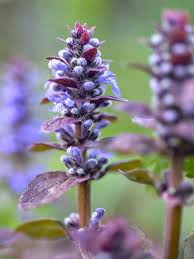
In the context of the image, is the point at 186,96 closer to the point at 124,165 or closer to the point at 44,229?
the point at 124,165

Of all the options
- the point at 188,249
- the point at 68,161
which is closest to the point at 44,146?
the point at 68,161

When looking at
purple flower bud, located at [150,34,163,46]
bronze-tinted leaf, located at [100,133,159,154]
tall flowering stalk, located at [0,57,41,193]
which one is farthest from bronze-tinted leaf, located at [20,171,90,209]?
tall flowering stalk, located at [0,57,41,193]

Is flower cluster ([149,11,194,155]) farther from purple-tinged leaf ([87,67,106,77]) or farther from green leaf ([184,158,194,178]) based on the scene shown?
green leaf ([184,158,194,178])

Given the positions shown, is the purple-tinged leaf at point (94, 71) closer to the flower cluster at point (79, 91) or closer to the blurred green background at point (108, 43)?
the flower cluster at point (79, 91)

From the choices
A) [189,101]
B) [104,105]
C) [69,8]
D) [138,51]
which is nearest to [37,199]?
[104,105]

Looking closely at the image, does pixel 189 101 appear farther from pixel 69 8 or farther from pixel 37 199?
pixel 69 8

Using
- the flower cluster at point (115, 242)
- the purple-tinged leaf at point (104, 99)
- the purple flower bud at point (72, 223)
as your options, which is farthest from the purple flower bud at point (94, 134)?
the flower cluster at point (115, 242)
